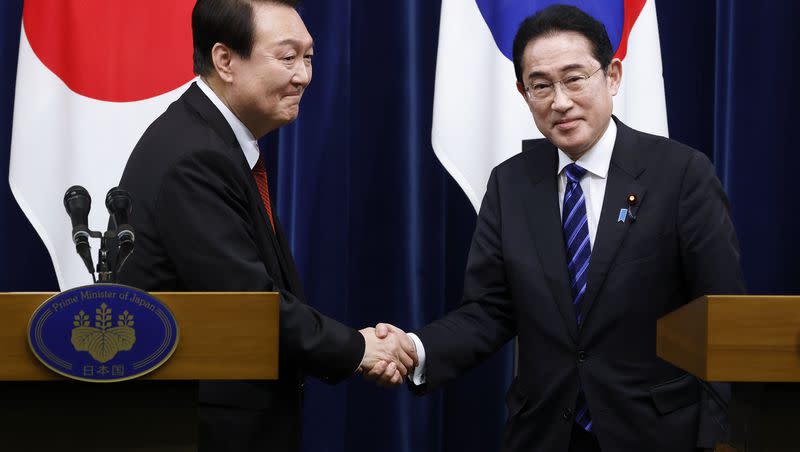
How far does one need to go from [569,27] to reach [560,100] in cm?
18

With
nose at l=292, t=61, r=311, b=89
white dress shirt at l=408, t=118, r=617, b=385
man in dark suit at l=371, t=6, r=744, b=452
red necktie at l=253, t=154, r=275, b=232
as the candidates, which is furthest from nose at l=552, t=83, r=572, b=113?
red necktie at l=253, t=154, r=275, b=232

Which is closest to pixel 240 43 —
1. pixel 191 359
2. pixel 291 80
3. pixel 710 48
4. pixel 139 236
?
pixel 291 80

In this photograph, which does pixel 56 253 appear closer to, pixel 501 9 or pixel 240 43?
pixel 240 43

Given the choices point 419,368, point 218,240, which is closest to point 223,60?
point 218,240

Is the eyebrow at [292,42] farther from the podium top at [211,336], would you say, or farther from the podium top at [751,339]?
the podium top at [751,339]

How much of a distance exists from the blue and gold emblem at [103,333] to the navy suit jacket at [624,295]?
3.19 feet

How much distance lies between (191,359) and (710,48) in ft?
7.40

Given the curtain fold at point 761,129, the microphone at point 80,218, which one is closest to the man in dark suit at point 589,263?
the curtain fold at point 761,129

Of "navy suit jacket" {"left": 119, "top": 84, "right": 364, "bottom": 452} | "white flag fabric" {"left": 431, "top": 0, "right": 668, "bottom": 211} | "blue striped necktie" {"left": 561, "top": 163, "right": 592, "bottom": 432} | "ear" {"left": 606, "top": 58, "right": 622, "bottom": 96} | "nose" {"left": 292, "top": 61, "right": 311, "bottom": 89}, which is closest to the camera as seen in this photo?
"navy suit jacket" {"left": 119, "top": 84, "right": 364, "bottom": 452}

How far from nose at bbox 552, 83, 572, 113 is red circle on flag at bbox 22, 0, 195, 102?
119 cm

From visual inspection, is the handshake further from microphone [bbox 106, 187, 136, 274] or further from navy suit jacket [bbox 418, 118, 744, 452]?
microphone [bbox 106, 187, 136, 274]

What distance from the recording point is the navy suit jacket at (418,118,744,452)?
189cm

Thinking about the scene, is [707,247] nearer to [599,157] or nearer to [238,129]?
[599,157]

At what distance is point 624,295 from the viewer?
6.37 feet
